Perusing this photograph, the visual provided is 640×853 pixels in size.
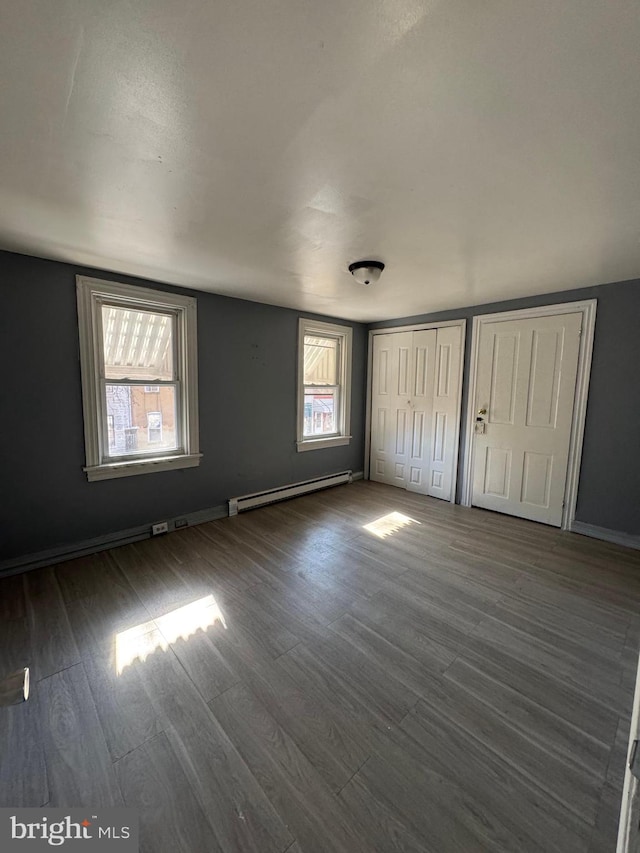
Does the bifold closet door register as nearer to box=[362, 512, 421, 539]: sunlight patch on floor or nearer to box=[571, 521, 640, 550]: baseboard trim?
box=[362, 512, 421, 539]: sunlight patch on floor

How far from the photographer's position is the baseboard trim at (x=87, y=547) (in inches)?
100

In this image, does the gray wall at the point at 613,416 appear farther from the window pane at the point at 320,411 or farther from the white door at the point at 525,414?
the window pane at the point at 320,411

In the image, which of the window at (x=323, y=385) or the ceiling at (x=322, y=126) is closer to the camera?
the ceiling at (x=322, y=126)

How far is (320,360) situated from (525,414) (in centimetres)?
257

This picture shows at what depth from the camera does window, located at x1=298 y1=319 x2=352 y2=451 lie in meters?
4.37

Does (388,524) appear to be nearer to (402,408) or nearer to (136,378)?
(402,408)

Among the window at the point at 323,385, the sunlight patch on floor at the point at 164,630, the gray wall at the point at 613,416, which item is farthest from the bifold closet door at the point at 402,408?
the sunlight patch on floor at the point at 164,630

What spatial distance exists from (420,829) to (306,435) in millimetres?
3699

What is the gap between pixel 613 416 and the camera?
3.11 meters

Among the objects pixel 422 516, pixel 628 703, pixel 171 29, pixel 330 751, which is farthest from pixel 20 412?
pixel 628 703

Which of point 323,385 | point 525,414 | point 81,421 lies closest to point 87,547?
point 81,421

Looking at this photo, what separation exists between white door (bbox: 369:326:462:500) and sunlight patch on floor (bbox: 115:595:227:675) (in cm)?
319

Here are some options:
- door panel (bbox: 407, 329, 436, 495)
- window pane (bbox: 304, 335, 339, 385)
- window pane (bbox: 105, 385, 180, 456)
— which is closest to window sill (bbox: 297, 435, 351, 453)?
window pane (bbox: 304, 335, 339, 385)

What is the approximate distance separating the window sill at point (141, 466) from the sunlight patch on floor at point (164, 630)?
1.39m
